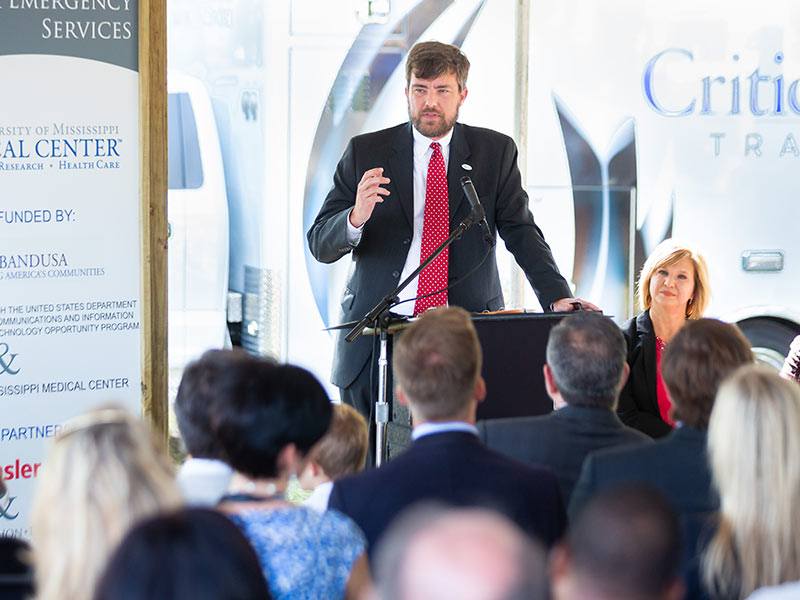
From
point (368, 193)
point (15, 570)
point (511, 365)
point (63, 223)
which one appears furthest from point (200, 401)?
point (63, 223)

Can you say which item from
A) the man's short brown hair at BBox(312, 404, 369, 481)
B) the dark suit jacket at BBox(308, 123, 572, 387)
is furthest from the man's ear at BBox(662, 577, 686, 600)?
the dark suit jacket at BBox(308, 123, 572, 387)

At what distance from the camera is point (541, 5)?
5969 millimetres

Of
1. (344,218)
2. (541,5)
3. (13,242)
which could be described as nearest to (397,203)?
(344,218)

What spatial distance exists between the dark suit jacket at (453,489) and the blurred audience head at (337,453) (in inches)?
30.4

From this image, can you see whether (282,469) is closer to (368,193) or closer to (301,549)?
(301,549)

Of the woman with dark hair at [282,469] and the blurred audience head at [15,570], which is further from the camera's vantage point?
the blurred audience head at [15,570]

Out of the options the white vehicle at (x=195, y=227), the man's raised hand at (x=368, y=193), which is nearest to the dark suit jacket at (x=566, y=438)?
the man's raised hand at (x=368, y=193)

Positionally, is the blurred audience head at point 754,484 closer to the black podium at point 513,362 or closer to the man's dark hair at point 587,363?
the man's dark hair at point 587,363

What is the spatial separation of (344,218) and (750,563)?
239 centimetres

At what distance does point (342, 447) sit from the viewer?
3109mm

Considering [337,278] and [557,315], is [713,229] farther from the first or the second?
[557,315]

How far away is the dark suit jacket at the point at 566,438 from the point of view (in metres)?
2.78

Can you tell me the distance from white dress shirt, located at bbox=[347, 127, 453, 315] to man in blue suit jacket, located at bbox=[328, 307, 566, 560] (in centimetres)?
182

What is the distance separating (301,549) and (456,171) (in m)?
2.77
